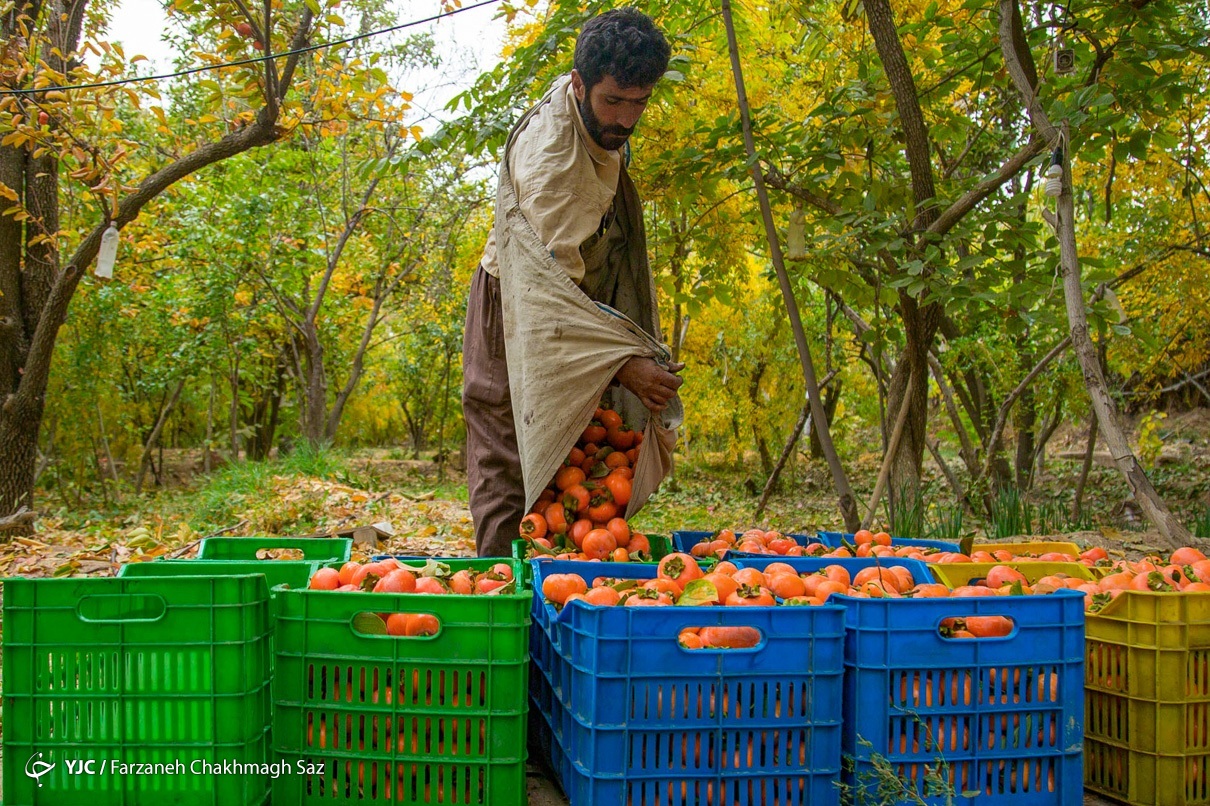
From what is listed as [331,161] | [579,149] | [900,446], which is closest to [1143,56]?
[900,446]

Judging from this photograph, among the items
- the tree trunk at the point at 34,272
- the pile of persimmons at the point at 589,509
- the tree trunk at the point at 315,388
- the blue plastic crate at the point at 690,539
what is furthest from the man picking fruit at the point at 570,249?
the tree trunk at the point at 315,388

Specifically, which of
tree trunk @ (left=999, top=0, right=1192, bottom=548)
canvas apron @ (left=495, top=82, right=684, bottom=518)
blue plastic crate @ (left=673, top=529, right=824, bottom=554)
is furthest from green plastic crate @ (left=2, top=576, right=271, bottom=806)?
tree trunk @ (left=999, top=0, right=1192, bottom=548)

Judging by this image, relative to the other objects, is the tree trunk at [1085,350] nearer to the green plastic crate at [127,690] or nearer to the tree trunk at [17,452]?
the green plastic crate at [127,690]

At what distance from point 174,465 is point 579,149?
14631mm

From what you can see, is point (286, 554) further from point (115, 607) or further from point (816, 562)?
point (816, 562)

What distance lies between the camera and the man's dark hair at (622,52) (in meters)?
2.84

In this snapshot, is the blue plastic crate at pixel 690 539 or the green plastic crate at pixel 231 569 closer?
the green plastic crate at pixel 231 569

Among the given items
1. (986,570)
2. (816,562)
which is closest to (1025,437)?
(986,570)

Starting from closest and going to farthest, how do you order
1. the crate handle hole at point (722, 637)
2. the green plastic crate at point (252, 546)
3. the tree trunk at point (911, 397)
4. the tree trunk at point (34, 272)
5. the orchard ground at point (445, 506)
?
the crate handle hole at point (722, 637) < the green plastic crate at point (252, 546) < the tree trunk at point (911, 397) < the orchard ground at point (445, 506) < the tree trunk at point (34, 272)

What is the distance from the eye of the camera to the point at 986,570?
2705mm

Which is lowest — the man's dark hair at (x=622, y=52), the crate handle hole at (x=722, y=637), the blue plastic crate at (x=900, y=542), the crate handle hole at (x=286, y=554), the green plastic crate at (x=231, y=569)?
the crate handle hole at (x=286, y=554)

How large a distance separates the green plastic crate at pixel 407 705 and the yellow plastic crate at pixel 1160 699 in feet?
4.69

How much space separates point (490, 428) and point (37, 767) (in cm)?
179

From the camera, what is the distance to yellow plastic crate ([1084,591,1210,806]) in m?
2.07
